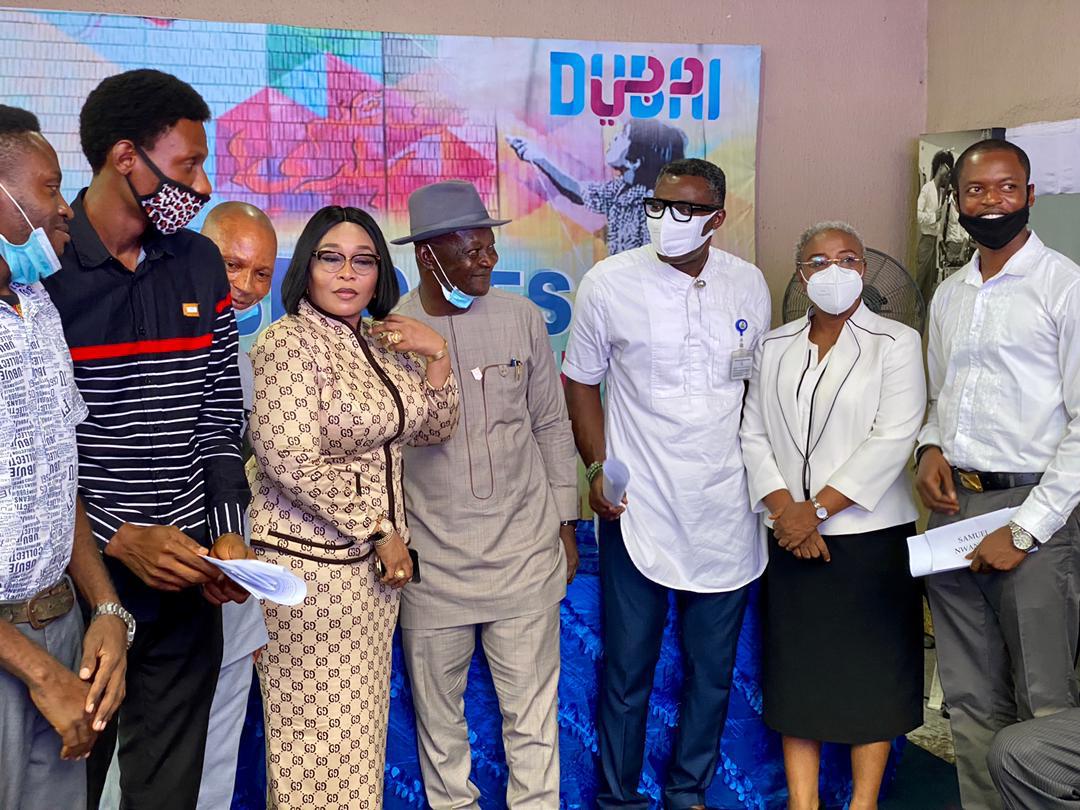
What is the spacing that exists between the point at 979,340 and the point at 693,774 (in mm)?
1427

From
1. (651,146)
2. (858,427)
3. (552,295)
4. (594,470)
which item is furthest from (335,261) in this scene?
(651,146)

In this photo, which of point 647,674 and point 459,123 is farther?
point 459,123

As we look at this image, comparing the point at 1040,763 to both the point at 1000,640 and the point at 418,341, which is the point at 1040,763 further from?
the point at 418,341

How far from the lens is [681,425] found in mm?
3018

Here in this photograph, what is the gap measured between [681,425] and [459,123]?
72.5 inches

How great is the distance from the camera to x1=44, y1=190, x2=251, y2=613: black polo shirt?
6.19 feet

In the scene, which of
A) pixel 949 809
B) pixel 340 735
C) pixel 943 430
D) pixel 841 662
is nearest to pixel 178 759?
pixel 340 735

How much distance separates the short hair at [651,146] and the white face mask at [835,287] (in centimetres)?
168

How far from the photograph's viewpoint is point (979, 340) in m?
2.84

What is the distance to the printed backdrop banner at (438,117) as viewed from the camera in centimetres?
384

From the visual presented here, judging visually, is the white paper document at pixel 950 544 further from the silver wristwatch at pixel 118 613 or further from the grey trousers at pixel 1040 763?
the silver wristwatch at pixel 118 613

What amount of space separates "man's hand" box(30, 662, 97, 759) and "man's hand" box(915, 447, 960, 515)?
2152 mm

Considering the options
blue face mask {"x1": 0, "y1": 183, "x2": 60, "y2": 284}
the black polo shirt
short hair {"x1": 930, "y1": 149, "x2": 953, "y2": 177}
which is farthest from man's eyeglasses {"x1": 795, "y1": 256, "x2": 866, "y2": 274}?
blue face mask {"x1": 0, "y1": 183, "x2": 60, "y2": 284}

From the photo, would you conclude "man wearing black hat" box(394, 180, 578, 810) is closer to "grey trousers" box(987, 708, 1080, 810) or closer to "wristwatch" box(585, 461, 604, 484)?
"wristwatch" box(585, 461, 604, 484)
